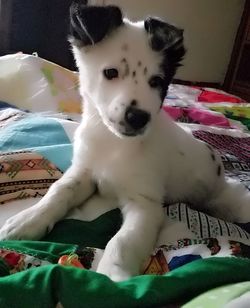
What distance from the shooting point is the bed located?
673 millimetres

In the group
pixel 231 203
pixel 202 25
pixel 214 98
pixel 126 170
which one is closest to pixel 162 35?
pixel 126 170

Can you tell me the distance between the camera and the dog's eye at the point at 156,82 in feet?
3.70

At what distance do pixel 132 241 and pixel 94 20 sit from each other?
0.59 m

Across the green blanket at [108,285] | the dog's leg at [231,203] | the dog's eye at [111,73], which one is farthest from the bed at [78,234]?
the dog's eye at [111,73]

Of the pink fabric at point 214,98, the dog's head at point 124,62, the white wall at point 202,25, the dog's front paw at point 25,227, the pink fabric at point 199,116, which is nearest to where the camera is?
Result: the dog's front paw at point 25,227

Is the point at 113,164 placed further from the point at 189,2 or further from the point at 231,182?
the point at 189,2

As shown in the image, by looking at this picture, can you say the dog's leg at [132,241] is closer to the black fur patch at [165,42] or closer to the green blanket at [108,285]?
the green blanket at [108,285]

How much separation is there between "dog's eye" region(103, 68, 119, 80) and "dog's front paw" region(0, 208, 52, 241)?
1.31 feet

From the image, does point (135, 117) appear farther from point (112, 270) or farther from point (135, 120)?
point (112, 270)

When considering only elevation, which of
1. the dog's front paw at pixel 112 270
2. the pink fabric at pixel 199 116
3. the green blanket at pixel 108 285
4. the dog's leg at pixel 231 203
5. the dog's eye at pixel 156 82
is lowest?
the pink fabric at pixel 199 116

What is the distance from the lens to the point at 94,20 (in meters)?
1.14

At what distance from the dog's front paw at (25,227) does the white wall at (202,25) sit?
3298mm

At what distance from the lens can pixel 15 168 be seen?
1.22 meters

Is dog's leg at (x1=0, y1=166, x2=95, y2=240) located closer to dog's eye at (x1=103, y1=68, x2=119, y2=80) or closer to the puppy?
the puppy
